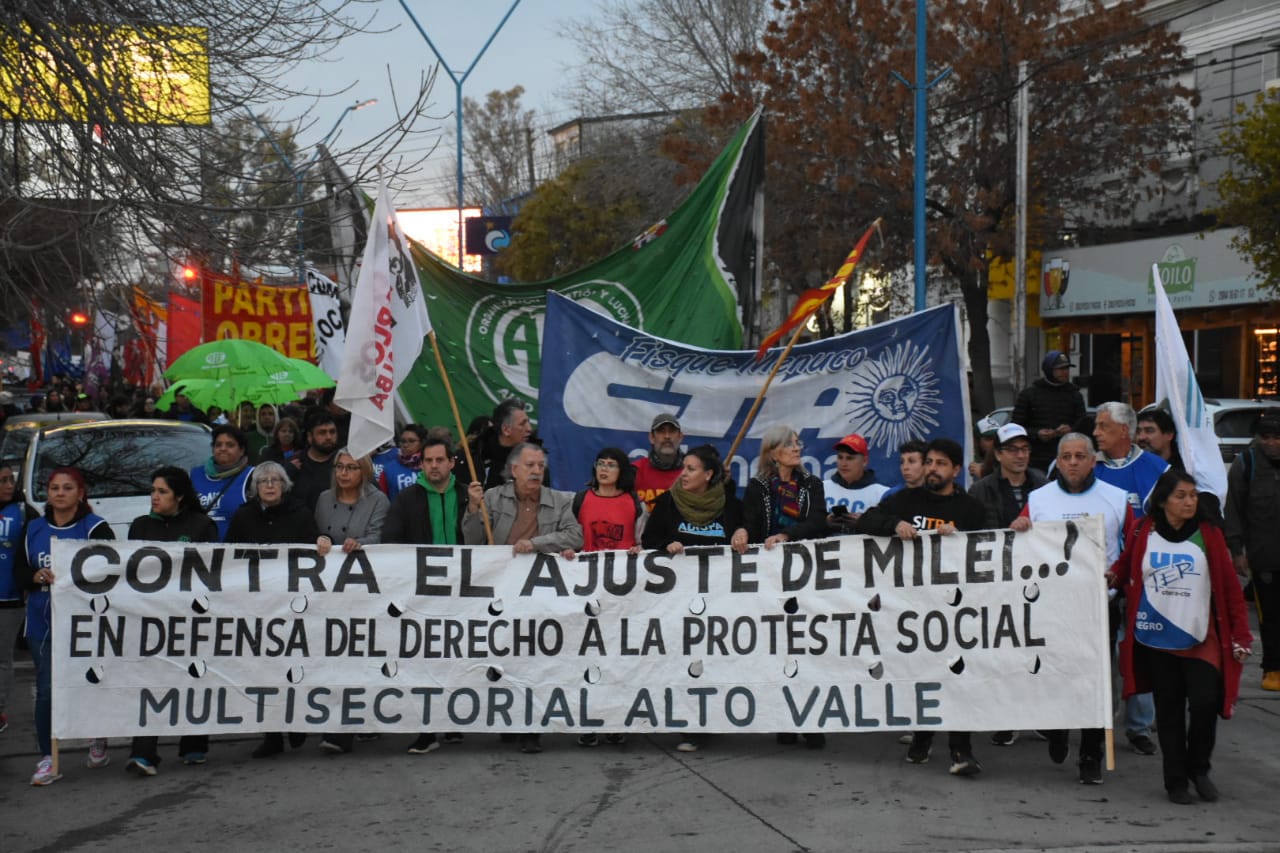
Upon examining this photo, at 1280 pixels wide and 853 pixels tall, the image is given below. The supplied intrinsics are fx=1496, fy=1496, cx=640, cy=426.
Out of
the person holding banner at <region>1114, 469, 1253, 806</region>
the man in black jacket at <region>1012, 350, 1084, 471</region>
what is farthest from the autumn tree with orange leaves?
the person holding banner at <region>1114, 469, 1253, 806</region>

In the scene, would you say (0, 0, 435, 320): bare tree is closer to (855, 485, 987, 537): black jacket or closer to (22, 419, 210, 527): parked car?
(22, 419, 210, 527): parked car

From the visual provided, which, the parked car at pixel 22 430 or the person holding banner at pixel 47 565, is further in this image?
the parked car at pixel 22 430

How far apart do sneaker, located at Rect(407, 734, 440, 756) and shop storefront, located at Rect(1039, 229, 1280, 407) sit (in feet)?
66.0

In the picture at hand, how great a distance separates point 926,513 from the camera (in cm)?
722

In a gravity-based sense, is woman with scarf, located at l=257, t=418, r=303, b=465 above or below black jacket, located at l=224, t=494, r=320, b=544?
above

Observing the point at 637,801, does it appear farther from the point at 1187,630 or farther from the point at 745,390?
the point at 745,390

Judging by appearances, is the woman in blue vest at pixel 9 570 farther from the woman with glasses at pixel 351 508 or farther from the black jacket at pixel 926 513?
the black jacket at pixel 926 513

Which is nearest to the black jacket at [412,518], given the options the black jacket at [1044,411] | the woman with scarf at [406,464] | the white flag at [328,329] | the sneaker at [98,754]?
the sneaker at [98,754]

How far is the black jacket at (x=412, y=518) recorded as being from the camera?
7.73m

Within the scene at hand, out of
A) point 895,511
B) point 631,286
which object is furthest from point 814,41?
point 895,511

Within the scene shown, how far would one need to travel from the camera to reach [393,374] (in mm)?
8055

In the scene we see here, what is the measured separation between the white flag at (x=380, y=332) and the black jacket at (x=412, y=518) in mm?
317

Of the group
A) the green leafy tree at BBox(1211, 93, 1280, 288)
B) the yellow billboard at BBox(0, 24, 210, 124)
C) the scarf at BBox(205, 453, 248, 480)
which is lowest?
the scarf at BBox(205, 453, 248, 480)

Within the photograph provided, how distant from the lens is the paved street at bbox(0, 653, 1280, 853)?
5.88 metres
